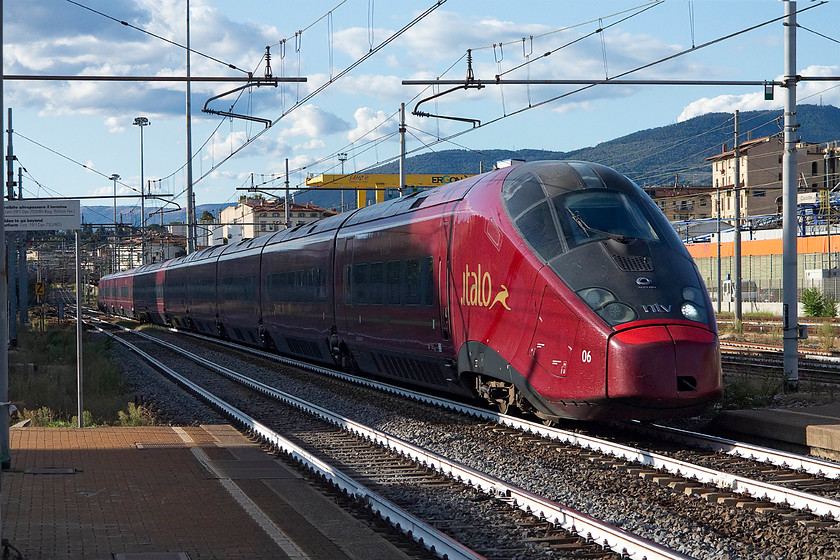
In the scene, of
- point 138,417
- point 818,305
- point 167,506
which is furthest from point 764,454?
point 818,305

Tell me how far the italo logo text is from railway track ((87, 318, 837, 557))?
1630 mm

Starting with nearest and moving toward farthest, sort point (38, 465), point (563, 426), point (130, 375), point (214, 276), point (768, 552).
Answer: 1. point (768, 552)
2. point (38, 465)
3. point (563, 426)
4. point (130, 375)
5. point (214, 276)

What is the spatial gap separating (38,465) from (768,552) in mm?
7544

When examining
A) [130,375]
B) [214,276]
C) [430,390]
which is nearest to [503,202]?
[430,390]

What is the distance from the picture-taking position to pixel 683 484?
8680 millimetres

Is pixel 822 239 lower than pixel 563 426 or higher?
higher

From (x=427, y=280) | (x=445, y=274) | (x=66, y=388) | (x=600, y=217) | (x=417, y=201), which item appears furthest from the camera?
(x=66, y=388)

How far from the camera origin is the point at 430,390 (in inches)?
681

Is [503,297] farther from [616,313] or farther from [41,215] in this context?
[41,215]

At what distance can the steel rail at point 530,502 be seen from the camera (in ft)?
21.0

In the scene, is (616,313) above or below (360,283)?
below

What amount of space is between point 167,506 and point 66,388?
1451 cm

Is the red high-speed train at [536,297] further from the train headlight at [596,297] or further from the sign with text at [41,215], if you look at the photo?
the sign with text at [41,215]

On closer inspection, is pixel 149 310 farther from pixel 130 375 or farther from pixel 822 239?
pixel 822 239
